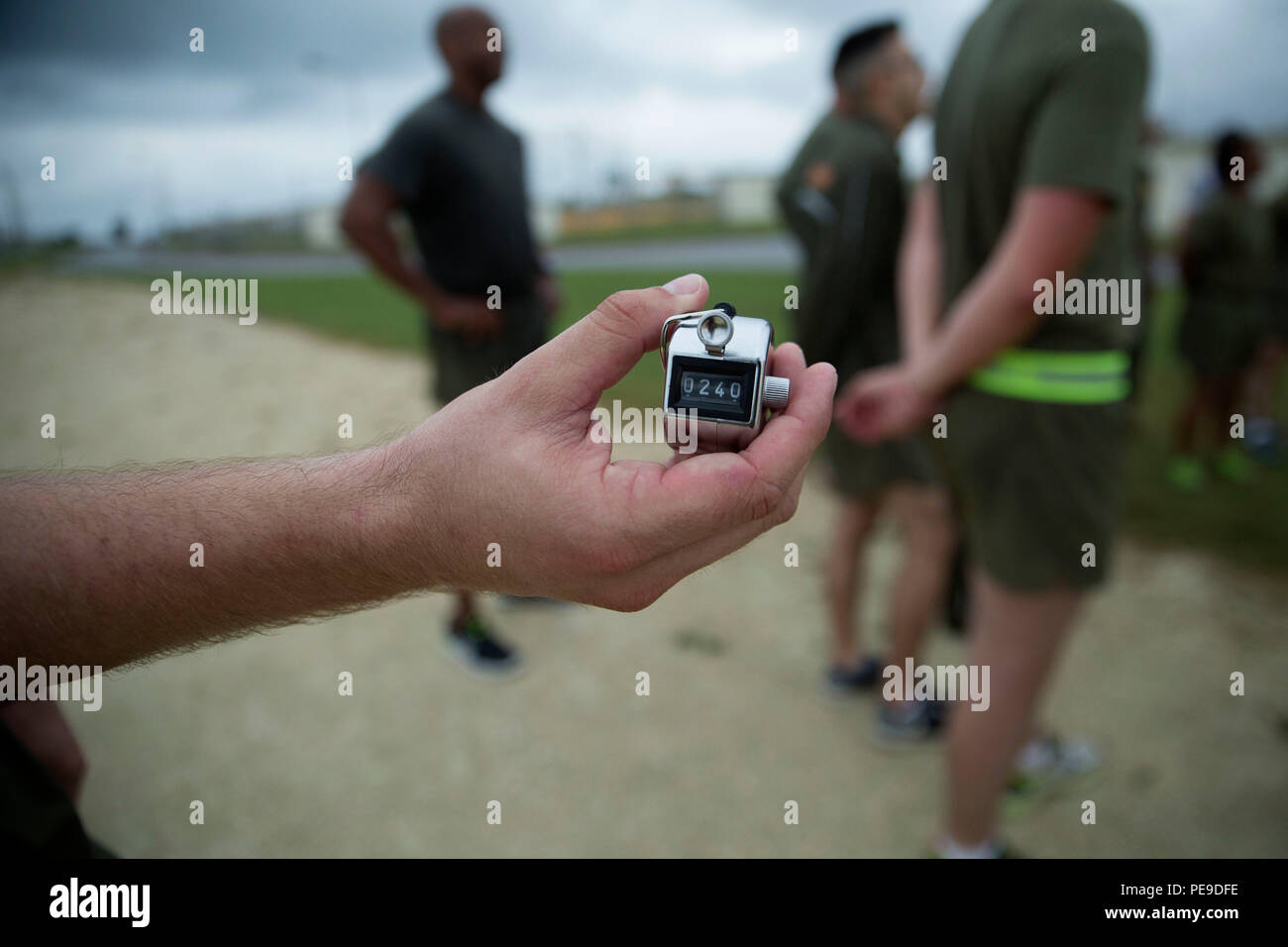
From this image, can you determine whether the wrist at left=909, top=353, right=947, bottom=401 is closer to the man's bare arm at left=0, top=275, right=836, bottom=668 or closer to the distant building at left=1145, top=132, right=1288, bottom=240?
the man's bare arm at left=0, top=275, right=836, bottom=668

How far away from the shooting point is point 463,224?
335 centimetres

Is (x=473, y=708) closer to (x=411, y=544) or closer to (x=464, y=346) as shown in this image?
(x=464, y=346)

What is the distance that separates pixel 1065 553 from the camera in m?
1.98

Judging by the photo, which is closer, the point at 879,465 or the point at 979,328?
the point at 979,328

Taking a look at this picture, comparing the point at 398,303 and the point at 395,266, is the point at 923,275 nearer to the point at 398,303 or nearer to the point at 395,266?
the point at 395,266

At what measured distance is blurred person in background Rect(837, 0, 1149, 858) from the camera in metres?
1.71

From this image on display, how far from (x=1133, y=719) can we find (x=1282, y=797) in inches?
20.5

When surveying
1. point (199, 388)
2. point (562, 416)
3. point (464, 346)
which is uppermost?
point (199, 388)

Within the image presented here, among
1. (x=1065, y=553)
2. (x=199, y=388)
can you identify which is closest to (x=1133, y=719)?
(x=1065, y=553)

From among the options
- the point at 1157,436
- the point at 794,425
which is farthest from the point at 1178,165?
the point at 794,425

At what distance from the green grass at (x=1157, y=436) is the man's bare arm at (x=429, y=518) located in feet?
1.40

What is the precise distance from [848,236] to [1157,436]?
201 inches

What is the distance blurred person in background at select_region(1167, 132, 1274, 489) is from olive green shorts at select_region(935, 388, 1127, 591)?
14.0 ft

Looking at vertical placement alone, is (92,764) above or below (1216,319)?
below
